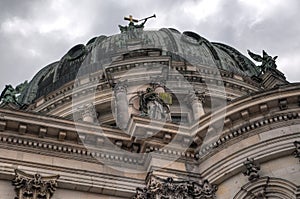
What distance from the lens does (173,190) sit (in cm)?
1581

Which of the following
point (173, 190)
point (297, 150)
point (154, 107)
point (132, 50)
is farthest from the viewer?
point (132, 50)

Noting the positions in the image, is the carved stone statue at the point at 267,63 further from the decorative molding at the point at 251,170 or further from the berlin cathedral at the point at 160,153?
the decorative molding at the point at 251,170

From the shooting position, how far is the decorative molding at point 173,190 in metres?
15.7

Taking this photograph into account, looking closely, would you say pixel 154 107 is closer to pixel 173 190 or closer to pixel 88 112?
pixel 173 190

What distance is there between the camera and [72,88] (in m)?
29.7

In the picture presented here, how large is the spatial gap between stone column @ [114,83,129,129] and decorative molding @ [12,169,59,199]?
8033 millimetres

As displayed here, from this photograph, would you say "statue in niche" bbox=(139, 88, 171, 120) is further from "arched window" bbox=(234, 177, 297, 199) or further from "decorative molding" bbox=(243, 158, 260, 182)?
"arched window" bbox=(234, 177, 297, 199)

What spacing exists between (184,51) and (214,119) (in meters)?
15.4

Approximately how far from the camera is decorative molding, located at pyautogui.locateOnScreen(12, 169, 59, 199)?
49.8 ft

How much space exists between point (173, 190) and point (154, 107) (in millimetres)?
4180

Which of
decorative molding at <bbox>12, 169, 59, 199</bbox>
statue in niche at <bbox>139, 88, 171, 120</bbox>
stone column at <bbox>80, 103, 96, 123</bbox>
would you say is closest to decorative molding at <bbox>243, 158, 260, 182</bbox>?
statue in niche at <bbox>139, 88, 171, 120</bbox>

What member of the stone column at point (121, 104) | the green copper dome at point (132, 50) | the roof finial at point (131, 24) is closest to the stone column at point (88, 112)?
the stone column at point (121, 104)

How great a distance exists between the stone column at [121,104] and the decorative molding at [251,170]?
8.01 m

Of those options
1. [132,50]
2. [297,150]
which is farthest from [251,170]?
[132,50]
